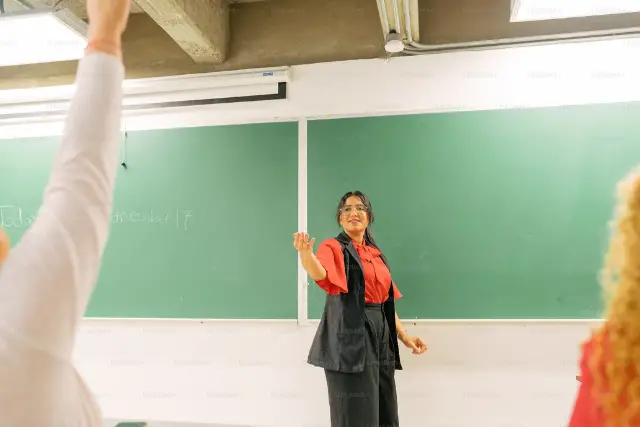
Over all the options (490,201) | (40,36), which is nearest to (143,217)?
(40,36)

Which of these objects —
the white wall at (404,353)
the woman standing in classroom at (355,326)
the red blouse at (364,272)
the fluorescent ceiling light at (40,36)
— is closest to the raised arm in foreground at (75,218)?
the woman standing in classroom at (355,326)

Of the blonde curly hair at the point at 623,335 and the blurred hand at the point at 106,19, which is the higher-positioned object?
the blurred hand at the point at 106,19

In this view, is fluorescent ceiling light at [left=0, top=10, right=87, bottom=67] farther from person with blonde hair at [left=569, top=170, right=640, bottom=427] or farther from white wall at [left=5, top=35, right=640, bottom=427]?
person with blonde hair at [left=569, top=170, right=640, bottom=427]

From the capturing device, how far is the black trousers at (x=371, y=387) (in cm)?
212

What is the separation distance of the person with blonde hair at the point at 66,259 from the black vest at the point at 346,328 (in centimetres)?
175

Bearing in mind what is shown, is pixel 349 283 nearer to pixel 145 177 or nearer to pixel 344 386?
pixel 344 386

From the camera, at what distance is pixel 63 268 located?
17.9 inches

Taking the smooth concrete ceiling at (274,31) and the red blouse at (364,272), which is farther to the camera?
the smooth concrete ceiling at (274,31)

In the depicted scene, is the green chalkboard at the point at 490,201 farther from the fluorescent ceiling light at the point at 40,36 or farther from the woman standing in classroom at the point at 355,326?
the fluorescent ceiling light at the point at 40,36

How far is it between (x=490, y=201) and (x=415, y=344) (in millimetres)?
953

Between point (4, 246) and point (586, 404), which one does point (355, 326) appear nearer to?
point (586, 404)

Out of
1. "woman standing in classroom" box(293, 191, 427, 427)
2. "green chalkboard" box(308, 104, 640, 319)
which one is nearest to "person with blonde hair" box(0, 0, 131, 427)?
"woman standing in classroom" box(293, 191, 427, 427)

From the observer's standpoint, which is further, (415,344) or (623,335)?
(415,344)

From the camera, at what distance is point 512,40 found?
8.77ft
